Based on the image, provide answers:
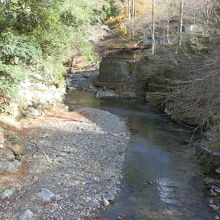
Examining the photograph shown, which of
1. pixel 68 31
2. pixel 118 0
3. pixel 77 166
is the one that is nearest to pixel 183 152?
pixel 77 166

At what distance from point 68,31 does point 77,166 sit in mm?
6731

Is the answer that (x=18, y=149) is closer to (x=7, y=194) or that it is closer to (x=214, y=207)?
(x=7, y=194)

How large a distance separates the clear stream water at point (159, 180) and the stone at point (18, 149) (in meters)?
3.63

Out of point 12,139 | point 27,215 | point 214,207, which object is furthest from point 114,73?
point 27,215

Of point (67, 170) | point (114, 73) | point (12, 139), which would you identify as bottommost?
point (67, 170)

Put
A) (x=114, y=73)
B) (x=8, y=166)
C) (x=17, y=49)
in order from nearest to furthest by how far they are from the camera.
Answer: (x=8, y=166) → (x=17, y=49) → (x=114, y=73)

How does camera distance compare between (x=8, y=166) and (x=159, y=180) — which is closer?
(x=8, y=166)

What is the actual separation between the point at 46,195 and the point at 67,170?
1.69 m

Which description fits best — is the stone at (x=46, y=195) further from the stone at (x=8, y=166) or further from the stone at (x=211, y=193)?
the stone at (x=211, y=193)

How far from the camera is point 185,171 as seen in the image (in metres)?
9.62

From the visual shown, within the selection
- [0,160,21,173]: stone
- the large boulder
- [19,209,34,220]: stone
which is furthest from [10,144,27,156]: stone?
the large boulder

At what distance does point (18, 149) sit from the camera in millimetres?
9125

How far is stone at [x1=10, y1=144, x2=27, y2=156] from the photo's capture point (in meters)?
8.91

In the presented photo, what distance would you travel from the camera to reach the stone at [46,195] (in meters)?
7.04
